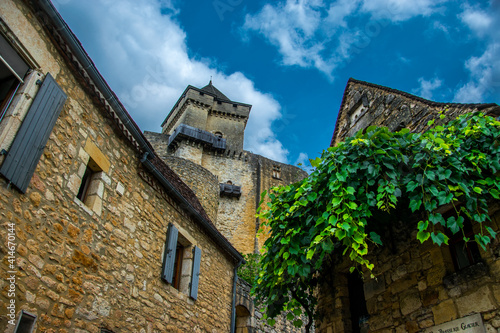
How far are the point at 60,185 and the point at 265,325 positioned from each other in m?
8.30

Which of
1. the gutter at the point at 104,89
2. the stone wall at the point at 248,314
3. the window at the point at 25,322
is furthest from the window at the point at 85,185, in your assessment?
the stone wall at the point at 248,314

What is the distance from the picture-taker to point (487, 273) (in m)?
3.99

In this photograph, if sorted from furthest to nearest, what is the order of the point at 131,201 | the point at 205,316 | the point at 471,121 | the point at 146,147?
1. the point at 205,316
2. the point at 146,147
3. the point at 131,201
4. the point at 471,121

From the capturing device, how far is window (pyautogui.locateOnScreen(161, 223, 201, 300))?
20.5 feet

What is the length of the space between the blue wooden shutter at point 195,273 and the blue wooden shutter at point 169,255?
71 cm

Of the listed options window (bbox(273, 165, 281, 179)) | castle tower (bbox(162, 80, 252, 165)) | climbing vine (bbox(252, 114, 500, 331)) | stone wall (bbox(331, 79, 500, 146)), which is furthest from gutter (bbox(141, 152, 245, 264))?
window (bbox(273, 165, 281, 179))

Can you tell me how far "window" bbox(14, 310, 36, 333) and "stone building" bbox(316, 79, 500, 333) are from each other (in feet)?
13.8

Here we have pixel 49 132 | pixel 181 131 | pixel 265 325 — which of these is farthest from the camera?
pixel 181 131

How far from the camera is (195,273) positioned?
6949 millimetres

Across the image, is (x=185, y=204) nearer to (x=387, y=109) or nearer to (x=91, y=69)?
(x=91, y=69)

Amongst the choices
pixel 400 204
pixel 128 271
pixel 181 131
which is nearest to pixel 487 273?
pixel 400 204

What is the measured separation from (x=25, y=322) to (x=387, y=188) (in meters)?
4.02

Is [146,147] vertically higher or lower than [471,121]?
higher

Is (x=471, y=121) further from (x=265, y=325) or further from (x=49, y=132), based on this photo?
(x=265, y=325)
